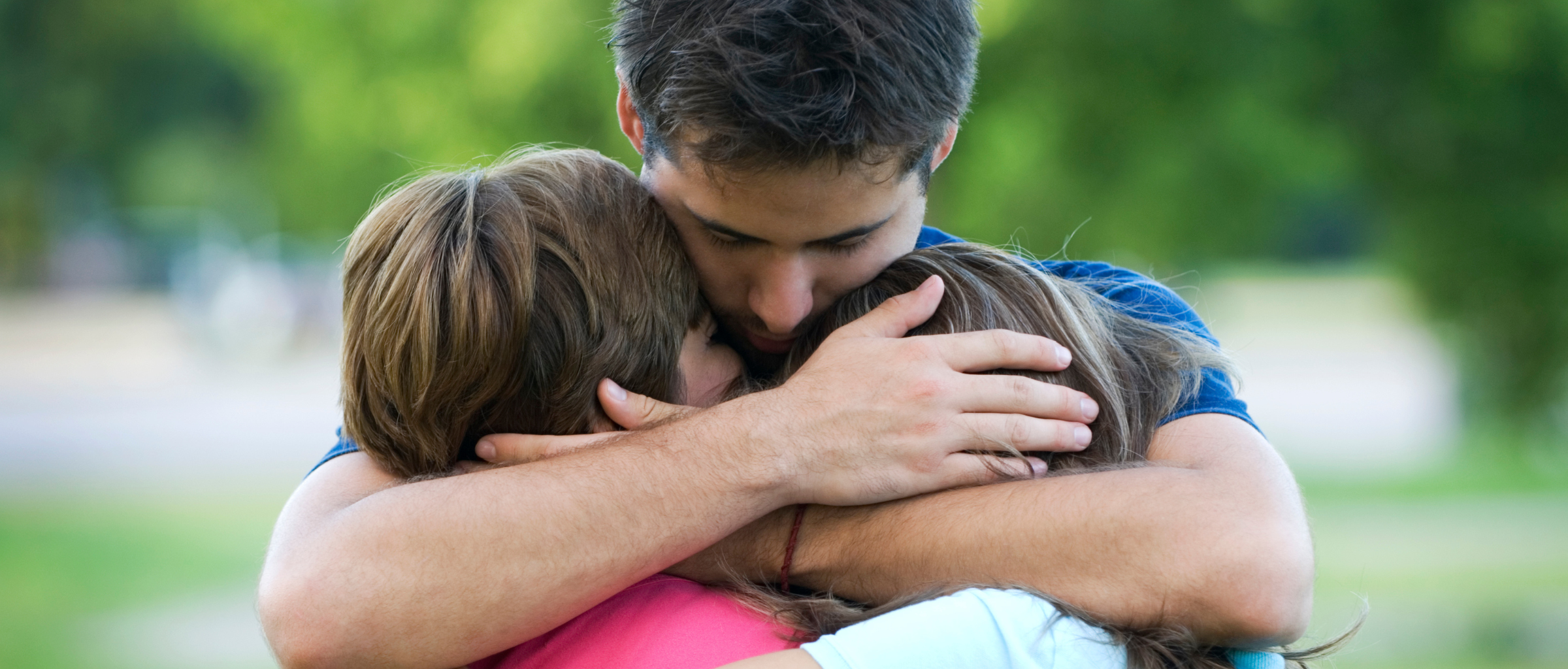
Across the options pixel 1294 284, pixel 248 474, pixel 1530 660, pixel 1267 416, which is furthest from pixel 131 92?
pixel 1294 284

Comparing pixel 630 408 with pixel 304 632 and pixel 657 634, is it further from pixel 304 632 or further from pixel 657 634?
pixel 304 632

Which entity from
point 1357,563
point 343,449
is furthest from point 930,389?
point 1357,563

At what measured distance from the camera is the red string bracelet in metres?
2.18

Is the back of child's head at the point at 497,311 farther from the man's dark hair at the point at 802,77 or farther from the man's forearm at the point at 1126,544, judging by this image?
the man's forearm at the point at 1126,544

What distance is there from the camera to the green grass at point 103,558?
791cm

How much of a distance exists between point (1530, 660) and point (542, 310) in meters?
6.60

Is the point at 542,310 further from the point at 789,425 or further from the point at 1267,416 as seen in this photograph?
the point at 1267,416

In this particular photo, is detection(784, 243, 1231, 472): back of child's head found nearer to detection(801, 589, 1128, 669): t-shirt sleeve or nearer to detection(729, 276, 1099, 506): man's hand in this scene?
detection(729, 276, 1099, 506): man's hand

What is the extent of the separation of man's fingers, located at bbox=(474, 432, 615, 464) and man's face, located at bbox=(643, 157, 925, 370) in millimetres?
427

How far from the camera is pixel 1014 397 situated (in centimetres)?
217

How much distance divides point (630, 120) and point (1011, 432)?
1.10m

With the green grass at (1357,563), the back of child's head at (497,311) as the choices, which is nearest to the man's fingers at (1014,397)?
the back of child's head at (497,311)

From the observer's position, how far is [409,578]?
1.98 m

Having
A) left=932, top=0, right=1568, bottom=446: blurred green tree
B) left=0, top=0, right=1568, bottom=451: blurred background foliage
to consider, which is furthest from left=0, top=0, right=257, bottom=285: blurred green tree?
left=932, top=0, right=1568, bottom=446: blurred green tree
